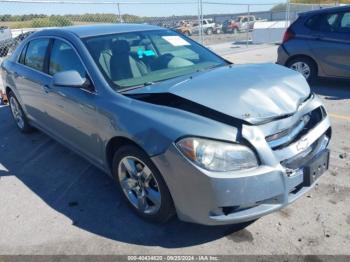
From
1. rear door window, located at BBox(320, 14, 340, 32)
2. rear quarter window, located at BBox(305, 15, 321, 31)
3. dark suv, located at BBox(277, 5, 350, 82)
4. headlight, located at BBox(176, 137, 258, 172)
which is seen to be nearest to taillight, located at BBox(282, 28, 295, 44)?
dark suv, located at BBox(277, 5, 350, 82)

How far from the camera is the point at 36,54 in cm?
474

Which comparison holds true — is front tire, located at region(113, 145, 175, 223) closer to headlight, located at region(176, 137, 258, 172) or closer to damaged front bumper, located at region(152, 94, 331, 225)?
damaged front bumper, located at region(152, 94, 331, 225)

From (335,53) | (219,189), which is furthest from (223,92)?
(335,53)

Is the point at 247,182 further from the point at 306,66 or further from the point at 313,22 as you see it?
the point at 313,22

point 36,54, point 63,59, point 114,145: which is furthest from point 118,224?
point 36,54

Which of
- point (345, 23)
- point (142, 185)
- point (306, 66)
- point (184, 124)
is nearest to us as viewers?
point (184, 124)

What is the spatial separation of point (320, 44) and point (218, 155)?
5670 mm

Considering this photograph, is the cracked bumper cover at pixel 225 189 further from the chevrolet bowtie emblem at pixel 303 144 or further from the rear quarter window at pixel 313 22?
the rear quarter window at pixel 313 22

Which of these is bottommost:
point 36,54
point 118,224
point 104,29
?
point 118,224

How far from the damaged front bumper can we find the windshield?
1.09 metres

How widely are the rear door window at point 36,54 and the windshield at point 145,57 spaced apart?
105cm

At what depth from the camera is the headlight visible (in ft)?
8.25

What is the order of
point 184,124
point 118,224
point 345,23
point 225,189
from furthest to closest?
point 345,23 → point 118,224 → point 184,124 → point 225,189

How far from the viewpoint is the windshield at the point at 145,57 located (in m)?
3.47
